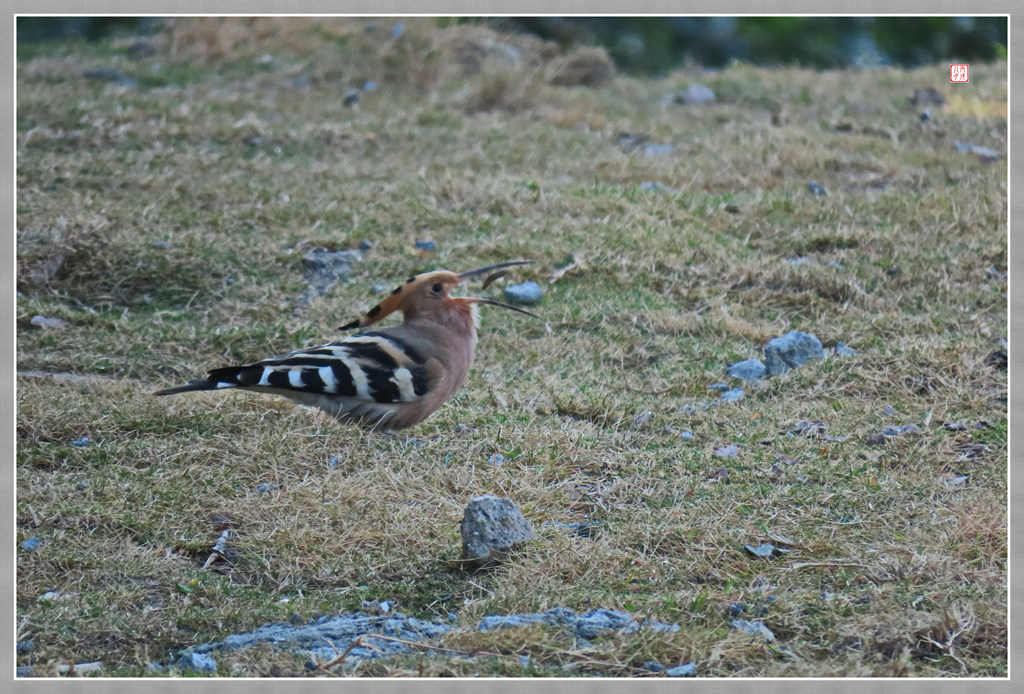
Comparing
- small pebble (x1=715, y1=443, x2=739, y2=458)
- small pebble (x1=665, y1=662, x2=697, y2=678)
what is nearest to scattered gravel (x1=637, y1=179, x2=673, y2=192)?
small pebble (x1=715, y1=443, x2=739, y2=458)

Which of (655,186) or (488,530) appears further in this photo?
(655,186)

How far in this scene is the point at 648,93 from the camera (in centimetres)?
1134

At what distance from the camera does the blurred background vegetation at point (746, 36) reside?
42.7 feet

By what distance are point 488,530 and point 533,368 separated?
1919mm

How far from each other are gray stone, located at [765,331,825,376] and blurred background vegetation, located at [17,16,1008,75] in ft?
24.9

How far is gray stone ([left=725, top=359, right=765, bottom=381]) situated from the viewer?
17.6 ft

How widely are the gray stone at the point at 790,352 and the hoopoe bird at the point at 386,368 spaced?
1372 millimetres

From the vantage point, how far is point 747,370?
5383 mm

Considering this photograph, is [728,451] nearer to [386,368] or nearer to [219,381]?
[386,368]

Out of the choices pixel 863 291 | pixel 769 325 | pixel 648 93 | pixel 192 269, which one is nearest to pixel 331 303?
pixel 192 269

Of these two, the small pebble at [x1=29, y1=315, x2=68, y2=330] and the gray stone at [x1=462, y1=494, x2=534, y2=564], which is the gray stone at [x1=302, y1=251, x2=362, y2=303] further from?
the gray stone at [x1=462, y1=494, x2=534, y2=564]

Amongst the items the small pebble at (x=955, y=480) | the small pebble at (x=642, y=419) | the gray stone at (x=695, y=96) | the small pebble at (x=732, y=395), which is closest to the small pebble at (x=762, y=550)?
the small pebble at (x=955, y=480)

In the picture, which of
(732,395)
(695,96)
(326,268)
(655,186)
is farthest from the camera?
(695,96)

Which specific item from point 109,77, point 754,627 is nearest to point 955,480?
point 754,627
